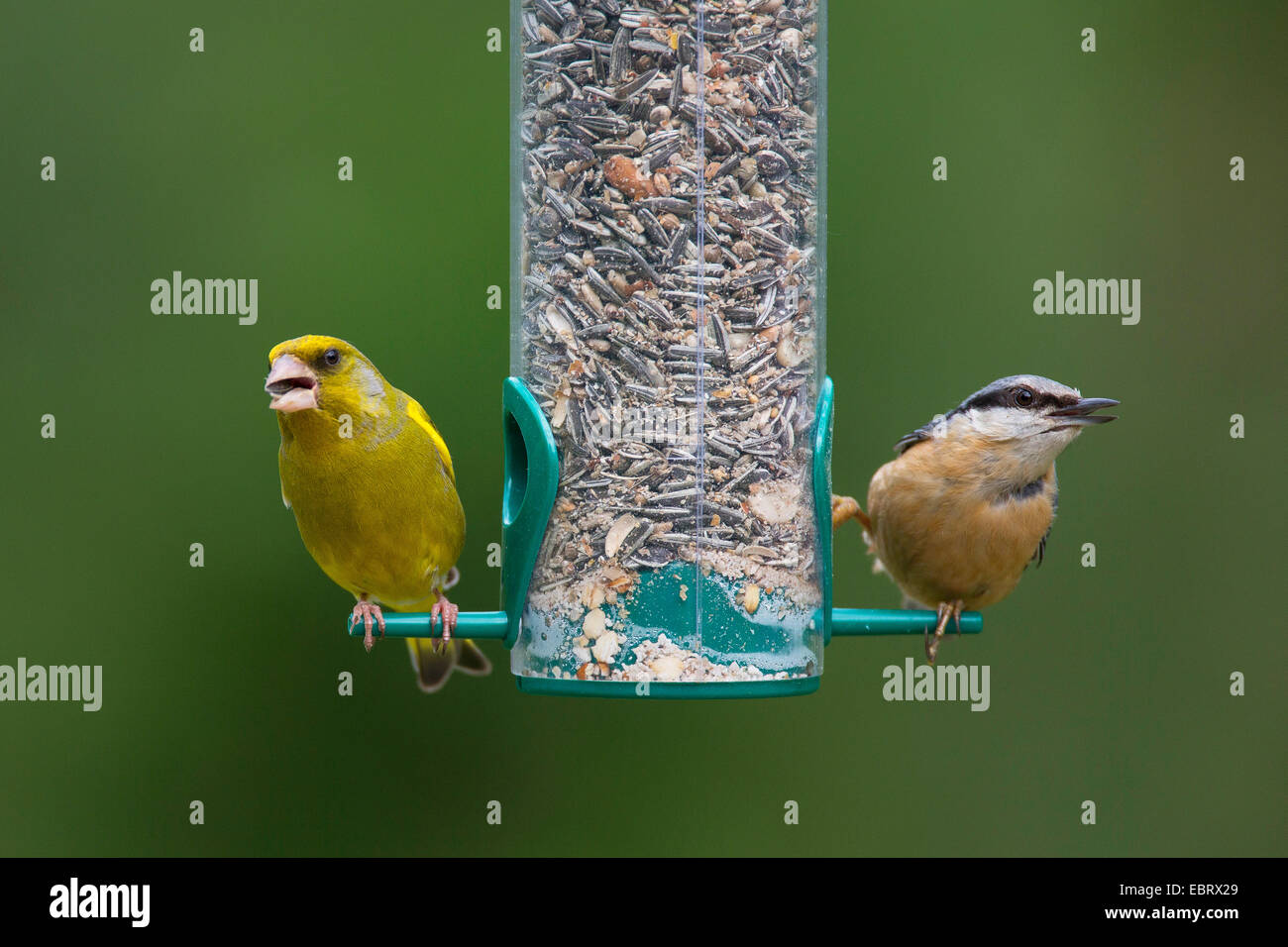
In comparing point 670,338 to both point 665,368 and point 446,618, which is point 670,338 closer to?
point 665,368

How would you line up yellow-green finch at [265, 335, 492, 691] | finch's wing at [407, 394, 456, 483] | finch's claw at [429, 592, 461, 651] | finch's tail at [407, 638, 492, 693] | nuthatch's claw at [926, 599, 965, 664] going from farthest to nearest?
finch's tail at [407, 638, 492, 693], finch's wing at [407, 394, 456, 483], nuthatch's claw at [926, 599, 965, 664], yellow-green finch at [265, 335, 492, 691], finch's claw at [429, 592, 461, 651]

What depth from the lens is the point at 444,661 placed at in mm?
6074

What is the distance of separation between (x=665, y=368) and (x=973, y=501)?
1.50 m

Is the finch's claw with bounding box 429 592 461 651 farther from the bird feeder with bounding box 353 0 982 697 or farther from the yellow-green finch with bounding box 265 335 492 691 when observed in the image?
the yellow-green finch with bounding box 265 335 492 691

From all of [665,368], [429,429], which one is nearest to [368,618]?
[429,429]

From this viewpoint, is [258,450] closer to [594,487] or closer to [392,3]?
[392,3]

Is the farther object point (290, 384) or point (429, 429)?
point (429, 429)

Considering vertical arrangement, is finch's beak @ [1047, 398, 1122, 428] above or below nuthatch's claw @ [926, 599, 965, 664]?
above

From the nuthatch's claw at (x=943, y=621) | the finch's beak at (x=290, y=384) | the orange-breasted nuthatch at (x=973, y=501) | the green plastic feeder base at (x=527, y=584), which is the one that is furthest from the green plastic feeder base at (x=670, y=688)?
the finch's beak at (x=290, y=384)

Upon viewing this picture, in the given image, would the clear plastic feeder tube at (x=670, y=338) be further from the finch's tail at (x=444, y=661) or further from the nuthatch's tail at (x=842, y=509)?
the finch's tail at (x=444, y=661)

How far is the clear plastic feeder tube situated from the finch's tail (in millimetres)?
1218

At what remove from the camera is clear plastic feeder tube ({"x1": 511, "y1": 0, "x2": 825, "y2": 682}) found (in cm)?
459

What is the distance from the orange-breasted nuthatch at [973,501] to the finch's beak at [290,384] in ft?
6.49

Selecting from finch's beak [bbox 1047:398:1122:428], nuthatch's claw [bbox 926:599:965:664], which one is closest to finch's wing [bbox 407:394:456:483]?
nuthatch's claw [bbox 926:599:965:664]
